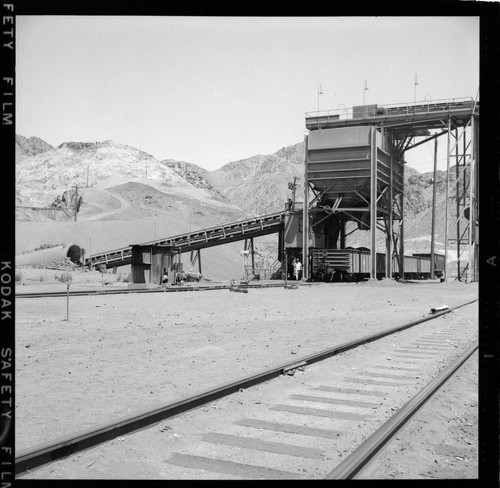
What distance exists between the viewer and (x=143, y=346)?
36.0ft

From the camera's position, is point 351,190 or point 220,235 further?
point 220,235

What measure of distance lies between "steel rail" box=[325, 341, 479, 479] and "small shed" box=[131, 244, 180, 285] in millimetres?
24174

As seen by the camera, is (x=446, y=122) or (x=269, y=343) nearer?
(x=269, y=343)

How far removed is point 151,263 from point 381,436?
89.8 ft

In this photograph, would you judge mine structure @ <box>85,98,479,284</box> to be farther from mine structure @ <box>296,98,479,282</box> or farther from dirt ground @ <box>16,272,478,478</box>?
dirt ground @ <box>16,272,478,478</box>

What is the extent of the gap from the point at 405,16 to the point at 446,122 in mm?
43288

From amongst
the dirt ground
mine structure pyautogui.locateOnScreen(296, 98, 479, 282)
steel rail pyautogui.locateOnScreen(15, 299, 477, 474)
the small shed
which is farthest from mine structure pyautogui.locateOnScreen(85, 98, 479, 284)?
steel rail pyautogui.locateOnScreen(15, 299, 477, 474)

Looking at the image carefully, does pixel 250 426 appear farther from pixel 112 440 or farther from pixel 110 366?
pixel 110 366

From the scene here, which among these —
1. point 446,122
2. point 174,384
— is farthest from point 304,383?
point 446,122

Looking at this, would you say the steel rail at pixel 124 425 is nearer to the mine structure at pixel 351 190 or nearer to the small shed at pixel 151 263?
the small shed at pixel 151 263

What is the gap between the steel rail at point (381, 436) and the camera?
4.02 meters

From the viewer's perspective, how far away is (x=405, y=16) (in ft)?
10.8

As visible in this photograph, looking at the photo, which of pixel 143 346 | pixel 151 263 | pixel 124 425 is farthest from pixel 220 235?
pixel 124 425

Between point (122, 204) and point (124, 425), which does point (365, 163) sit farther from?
point (122, 204)
